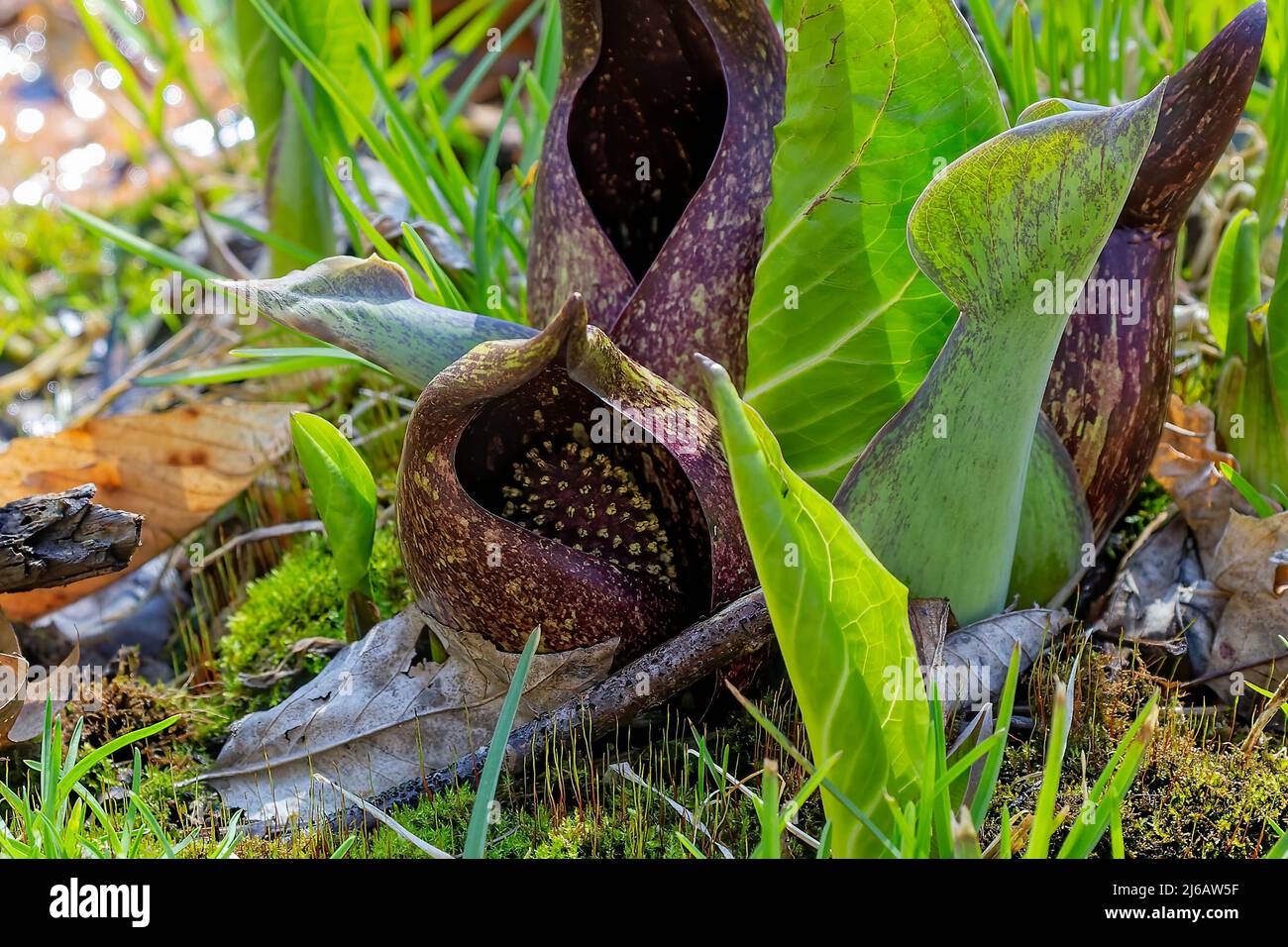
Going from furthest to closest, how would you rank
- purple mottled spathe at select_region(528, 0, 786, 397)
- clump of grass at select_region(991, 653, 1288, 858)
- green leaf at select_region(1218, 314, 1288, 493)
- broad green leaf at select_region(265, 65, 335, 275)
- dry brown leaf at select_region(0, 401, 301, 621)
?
broad green leaf at select_region(265, 65, 335, 275) → dry brown leaf at select_region(0, 401, 301, 621) → green leaf at select_region(1218, 314, 1288, 493) → purple mottled spathe at select_region(528, 0, 786, 397) → clump of grass at select_region(991, 653, 1288, 858)

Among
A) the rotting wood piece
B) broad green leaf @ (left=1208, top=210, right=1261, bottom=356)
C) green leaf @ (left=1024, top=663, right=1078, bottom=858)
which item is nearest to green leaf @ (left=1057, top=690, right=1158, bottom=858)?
green leaf @ (left=1024, top=663, right=1078, bottom=858)

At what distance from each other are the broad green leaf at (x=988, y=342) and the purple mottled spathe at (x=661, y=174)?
168 millimetres

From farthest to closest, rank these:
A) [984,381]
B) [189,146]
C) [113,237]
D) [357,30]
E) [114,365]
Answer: [189,146] < [114,365] < [357,30] < [113,237] < [984,381]

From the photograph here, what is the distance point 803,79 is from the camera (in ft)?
2.44

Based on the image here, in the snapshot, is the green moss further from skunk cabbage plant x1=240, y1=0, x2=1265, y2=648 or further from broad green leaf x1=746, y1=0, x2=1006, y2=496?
broad green leaf x1=746, y1=0, x2=1006, y2=496

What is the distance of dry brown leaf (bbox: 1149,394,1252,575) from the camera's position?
3.00ft

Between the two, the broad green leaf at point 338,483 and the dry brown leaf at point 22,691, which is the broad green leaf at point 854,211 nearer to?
the broad green leaf at point 338,483

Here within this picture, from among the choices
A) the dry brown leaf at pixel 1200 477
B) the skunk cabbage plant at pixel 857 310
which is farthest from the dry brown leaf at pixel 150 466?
the dry brown leaf at pixel 1200 477

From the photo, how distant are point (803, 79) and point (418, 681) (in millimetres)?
508

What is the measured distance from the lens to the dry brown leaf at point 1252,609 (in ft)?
2.66

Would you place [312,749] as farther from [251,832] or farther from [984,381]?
[984,381]

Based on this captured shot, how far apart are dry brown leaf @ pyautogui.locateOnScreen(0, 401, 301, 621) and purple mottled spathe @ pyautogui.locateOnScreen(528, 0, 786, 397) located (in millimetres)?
449

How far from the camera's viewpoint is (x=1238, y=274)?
915 millimetres
